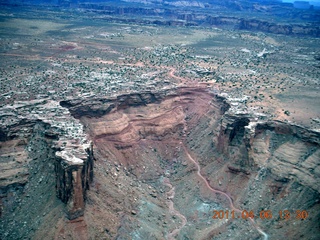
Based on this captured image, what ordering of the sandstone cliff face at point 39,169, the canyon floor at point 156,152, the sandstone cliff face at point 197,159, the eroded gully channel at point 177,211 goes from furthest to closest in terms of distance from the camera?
the eroded gully channel at point 177,211, the sandstone cliff face at point 197,159, the canyon floor at point 156,152, the sandstone cliff face at point 39,169

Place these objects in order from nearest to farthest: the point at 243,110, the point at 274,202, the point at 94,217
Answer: the point at 94,217
the point at 274,202
the point at 243,110

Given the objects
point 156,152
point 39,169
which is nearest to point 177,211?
point 156,152

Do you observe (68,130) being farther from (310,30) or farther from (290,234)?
(310,30)

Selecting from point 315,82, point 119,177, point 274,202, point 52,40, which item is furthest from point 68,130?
point 52,40
